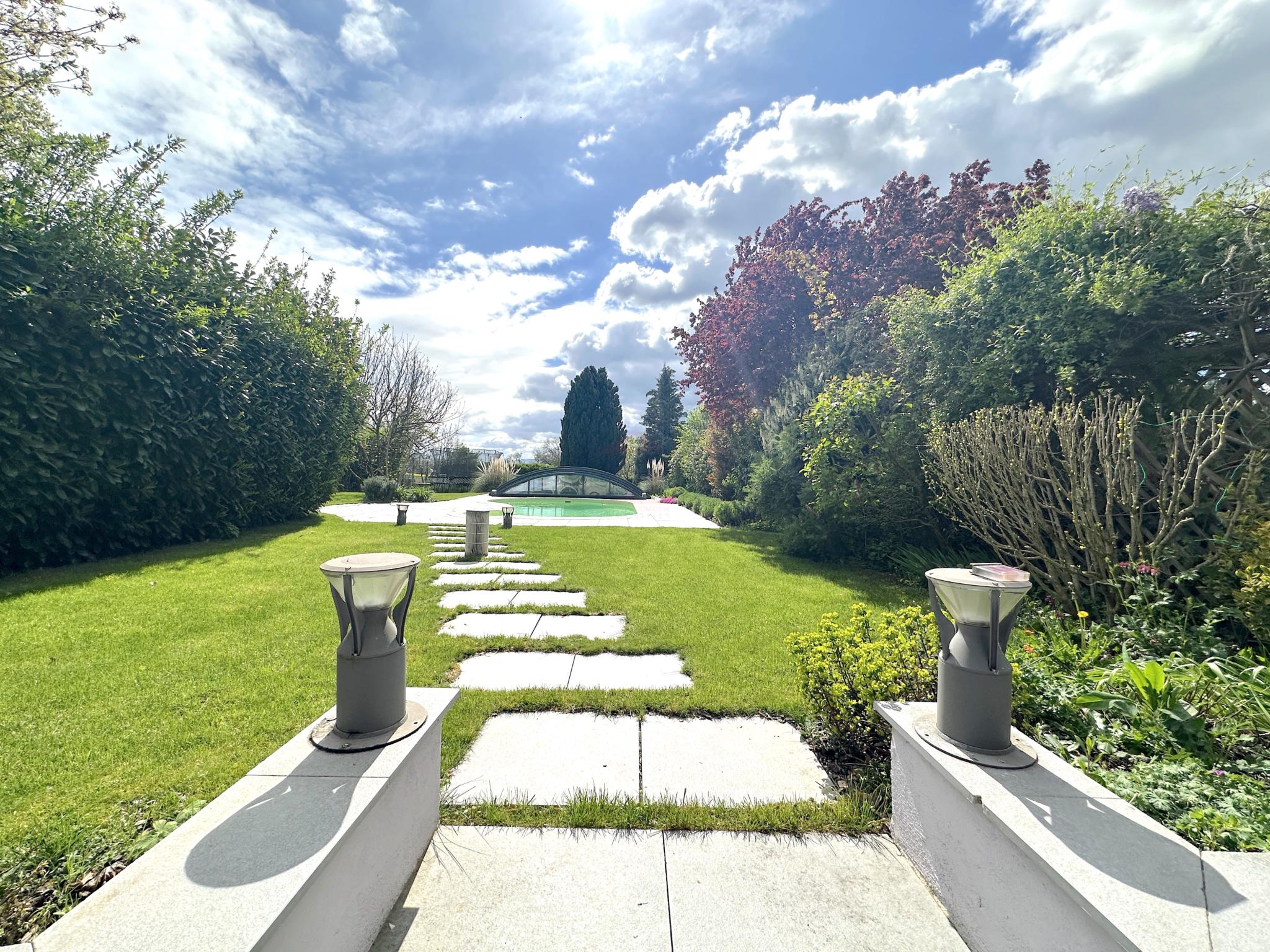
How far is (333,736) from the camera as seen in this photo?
153 centimetres

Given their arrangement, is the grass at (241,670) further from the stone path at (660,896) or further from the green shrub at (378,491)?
the green shrub at (378,491)

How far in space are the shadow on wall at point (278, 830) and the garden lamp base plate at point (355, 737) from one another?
0.22ft

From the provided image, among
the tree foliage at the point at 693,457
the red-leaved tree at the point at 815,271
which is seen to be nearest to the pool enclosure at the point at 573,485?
the tree foliage at the point at 693,457

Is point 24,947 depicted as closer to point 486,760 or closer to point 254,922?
point 254,922

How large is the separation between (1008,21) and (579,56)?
15.7ft

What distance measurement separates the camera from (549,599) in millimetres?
4848

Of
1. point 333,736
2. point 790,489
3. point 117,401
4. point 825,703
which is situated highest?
point 117,401

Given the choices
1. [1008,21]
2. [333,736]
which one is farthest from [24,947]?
[1008,21]

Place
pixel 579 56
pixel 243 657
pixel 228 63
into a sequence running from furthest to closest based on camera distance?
pixel 579 56 < pixel 228 63 < pixel 243 657

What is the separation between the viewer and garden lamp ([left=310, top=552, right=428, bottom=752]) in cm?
152

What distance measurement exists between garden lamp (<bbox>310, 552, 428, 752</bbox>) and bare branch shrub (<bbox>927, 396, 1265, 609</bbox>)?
457 centimetres

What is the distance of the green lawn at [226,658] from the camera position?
6.67ft

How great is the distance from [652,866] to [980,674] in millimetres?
1253

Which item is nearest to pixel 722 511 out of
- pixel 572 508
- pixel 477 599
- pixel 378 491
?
pixel 572 508
